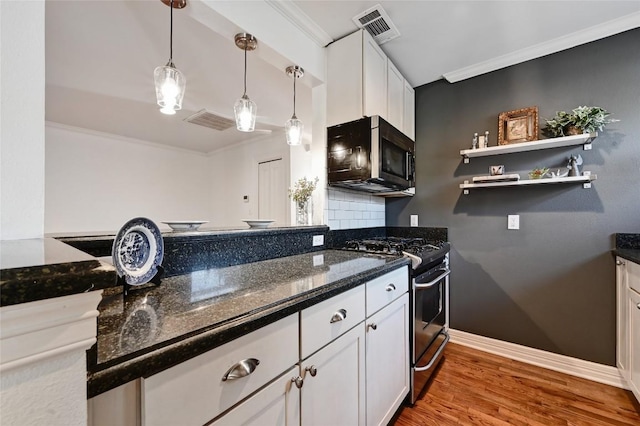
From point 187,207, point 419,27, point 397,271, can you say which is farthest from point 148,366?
point 187,207

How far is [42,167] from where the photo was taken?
0.71 metres

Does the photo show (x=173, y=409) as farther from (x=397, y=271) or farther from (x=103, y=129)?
(x=103, y=129)

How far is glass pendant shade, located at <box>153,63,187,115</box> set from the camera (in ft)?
4.13

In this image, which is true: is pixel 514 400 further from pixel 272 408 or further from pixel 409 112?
pixel 409 112

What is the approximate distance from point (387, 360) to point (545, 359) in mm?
1613

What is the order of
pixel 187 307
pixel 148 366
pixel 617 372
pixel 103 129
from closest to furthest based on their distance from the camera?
pixel 148 366, pixel 187 307, pixel 617 372, pixel 103 129

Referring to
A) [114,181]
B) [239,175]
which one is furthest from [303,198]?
[114,181]

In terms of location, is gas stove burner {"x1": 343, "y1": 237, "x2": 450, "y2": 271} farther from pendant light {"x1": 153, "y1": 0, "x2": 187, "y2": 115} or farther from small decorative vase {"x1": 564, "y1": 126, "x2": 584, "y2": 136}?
pendant light {"x1": 153, "y1": 0, "x2": 187, "y2": 115}

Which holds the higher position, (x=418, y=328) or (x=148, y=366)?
(x=148, y=366)

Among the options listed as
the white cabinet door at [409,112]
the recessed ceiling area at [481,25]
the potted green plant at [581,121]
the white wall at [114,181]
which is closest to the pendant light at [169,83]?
the recessed ceiling area at [481,25]

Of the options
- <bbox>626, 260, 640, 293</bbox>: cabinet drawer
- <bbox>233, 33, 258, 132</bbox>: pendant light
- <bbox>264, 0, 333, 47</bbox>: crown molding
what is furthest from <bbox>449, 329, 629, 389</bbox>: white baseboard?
<bbox>264, 0, 333, 47</bbox>: crown molding

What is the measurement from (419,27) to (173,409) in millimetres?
2400

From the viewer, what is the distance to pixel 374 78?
6.53ft

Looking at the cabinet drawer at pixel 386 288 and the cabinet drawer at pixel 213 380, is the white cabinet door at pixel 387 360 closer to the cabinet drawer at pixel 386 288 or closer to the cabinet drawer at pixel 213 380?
the cabinet drawer at pixel 386 288
